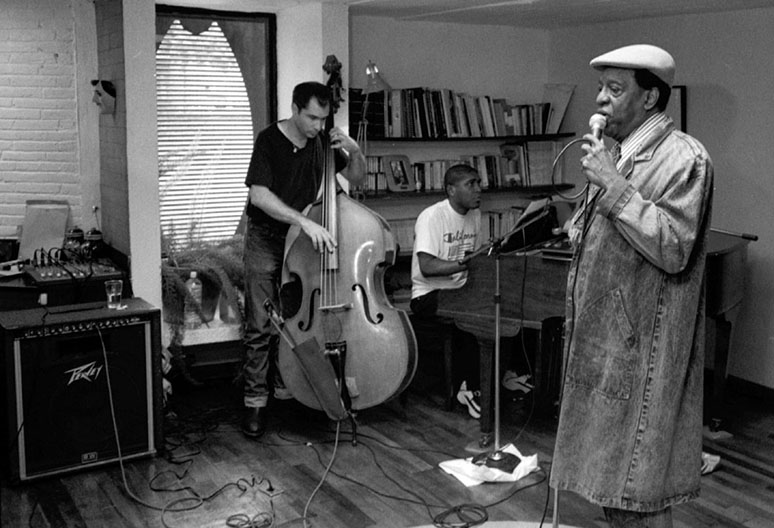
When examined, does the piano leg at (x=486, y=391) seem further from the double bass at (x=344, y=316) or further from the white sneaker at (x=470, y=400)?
the double bass at (x=344, y=316)

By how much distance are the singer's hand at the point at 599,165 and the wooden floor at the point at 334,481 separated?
1.66m

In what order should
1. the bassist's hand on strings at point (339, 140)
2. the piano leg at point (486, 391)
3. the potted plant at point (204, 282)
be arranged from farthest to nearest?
the potted plant at point (204, 282) → the piano leg at point (486, 391) → the bassist's hand on strings at point (339, 140)

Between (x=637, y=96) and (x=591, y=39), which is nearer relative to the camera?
(x=637, y=96)

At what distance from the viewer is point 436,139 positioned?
5.88 m

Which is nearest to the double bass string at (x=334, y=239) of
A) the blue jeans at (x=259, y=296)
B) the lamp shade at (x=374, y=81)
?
the blue jeans at (x=259, y=296)

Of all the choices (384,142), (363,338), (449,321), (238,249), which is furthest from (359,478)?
(384,142)

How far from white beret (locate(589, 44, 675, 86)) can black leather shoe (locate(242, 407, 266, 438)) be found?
2.81m

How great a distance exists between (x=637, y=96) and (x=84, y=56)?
11.9 feet

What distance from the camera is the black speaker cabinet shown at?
373cm

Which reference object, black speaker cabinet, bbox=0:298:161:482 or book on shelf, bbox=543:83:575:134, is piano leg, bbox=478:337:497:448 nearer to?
black speaker cabinet, bbox=0:298:161:482

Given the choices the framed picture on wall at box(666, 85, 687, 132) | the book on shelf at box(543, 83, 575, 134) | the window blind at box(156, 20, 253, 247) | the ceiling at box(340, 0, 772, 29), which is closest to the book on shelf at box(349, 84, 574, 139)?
the book on shelf at box(543, 83, 575, 134)

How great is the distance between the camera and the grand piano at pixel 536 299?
3996 millimetres

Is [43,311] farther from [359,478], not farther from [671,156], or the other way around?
[671,156]

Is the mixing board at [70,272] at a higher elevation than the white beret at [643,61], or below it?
below
